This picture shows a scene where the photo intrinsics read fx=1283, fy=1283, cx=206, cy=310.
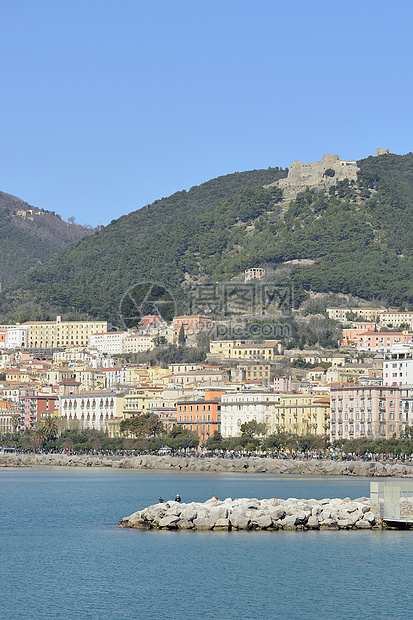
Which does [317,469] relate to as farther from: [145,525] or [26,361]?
[26,361]

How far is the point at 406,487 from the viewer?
42.1 meters

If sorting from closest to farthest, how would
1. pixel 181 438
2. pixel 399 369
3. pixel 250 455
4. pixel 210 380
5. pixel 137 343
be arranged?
pixel 250 455, pixel 181 438, pixel 399 369, pixel 210 380, pixel 137 343

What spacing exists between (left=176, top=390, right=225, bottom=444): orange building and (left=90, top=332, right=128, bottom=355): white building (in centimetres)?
5336

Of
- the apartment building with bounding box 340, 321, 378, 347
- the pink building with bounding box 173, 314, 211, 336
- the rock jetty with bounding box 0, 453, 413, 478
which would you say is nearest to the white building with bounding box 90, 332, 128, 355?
the pink building with bounding box 173, 314, 211, 336

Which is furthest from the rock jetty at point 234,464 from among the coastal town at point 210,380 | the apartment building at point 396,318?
the apartment building at point 396,318

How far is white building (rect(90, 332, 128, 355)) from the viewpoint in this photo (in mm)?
168250

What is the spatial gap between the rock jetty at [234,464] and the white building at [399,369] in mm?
18314

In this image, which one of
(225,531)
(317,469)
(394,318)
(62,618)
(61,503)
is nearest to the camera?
(62,618)

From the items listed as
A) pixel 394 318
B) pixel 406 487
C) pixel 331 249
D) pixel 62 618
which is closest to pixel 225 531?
pixel 406 487

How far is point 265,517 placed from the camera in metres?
41.7

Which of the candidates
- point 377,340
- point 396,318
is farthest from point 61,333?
point 377,340

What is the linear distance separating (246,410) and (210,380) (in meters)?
17.5

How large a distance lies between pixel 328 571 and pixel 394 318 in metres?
126

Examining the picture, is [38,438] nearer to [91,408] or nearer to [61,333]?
[91,408]
